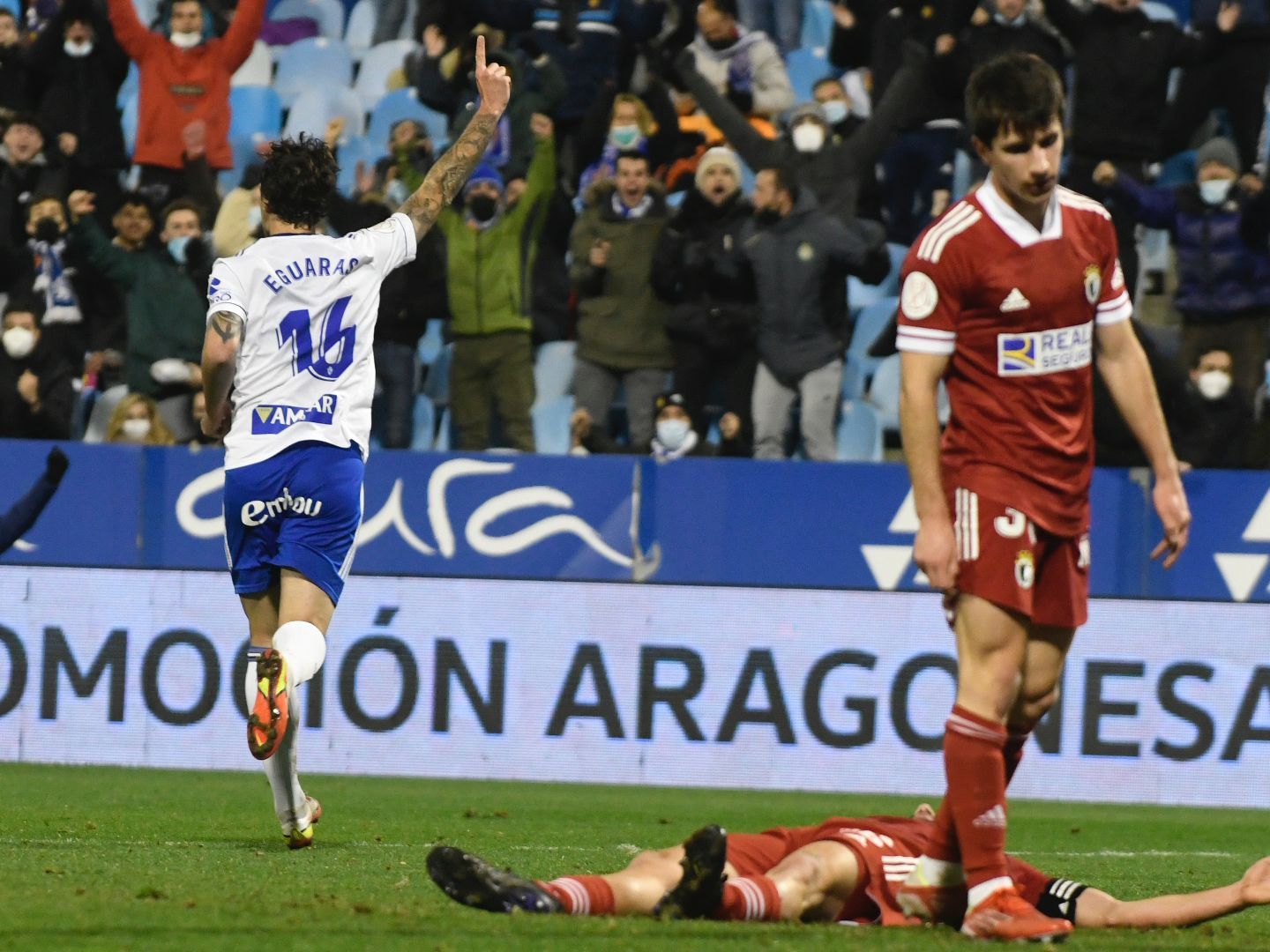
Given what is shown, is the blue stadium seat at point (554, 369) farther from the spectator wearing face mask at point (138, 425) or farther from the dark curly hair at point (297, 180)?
the dark curly hair at point (297, 180)

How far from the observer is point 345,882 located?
577 centimetres

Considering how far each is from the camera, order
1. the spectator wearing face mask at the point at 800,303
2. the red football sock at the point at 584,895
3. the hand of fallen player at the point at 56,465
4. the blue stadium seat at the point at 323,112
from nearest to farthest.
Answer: the red football sock at the point at 584,895
the hand of fallen player at the point at 56,465
the spectator wearing face mask at the point at 800,303
the blue stadium seat at the point at 323,112

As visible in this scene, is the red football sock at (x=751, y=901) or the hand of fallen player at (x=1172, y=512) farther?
the hand of fallen player at (x=1172, y=512)

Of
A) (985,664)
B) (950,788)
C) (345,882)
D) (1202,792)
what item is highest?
(985,664)

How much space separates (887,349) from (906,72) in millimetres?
1799

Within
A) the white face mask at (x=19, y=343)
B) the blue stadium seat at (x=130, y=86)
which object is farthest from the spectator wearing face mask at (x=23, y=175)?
the white face mask at (x=19, y=343)

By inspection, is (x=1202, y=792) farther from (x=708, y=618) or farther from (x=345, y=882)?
(x=345, y=882)

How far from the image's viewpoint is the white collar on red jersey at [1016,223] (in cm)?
489

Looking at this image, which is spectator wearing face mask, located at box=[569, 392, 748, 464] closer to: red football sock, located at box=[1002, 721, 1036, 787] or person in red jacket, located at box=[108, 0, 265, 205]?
person in red jacket, located at box=[108, 0, 265, 205]

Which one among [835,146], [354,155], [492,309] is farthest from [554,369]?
[354,155]

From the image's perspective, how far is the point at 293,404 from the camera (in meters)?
6.64

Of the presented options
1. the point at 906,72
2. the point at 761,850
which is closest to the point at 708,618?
the point at 906,72

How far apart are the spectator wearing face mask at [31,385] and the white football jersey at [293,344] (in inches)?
251

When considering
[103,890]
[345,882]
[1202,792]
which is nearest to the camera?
[103,890]
